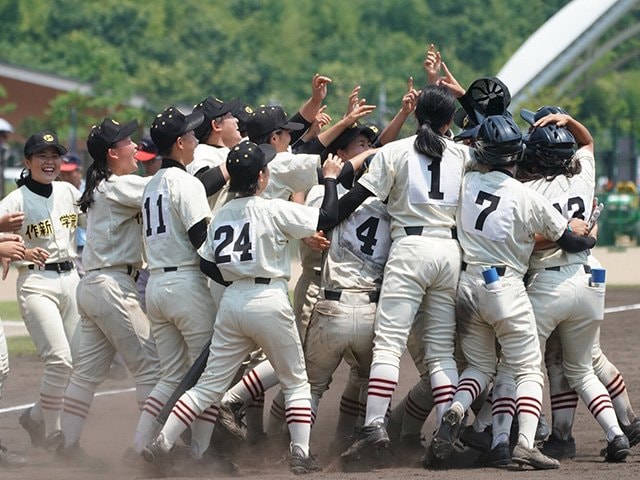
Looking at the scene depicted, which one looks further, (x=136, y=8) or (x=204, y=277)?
(x=136, y=8)

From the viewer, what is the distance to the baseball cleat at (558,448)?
7.48m

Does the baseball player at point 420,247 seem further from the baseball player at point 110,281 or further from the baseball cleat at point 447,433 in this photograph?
the baseball player at point 110,281

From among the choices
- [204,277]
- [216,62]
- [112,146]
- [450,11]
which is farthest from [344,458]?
[450,11]

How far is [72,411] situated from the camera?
7898 mm

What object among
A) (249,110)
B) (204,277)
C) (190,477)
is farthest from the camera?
(249,110)

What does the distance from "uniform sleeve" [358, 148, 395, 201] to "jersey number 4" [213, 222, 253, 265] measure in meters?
0.75

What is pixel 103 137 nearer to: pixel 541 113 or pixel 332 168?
pixel 332 168

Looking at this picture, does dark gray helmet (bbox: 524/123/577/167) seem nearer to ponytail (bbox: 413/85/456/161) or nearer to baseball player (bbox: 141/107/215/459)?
ponytail (bbox: 413/85/456/161)

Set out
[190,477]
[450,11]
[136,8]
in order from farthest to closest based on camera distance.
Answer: [450,11]
[136,8]
[190,477]

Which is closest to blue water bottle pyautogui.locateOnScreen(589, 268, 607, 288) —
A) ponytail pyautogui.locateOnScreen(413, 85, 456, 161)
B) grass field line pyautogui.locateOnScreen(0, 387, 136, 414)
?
ponytail pyautogui.locateOnScreen(413, 85, 456, 161)

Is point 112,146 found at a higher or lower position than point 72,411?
higher

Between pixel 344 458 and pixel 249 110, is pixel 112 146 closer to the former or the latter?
pixel 249 110

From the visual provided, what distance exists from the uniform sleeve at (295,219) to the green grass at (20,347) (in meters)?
6.33

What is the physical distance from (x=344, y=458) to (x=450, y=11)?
223 ft
